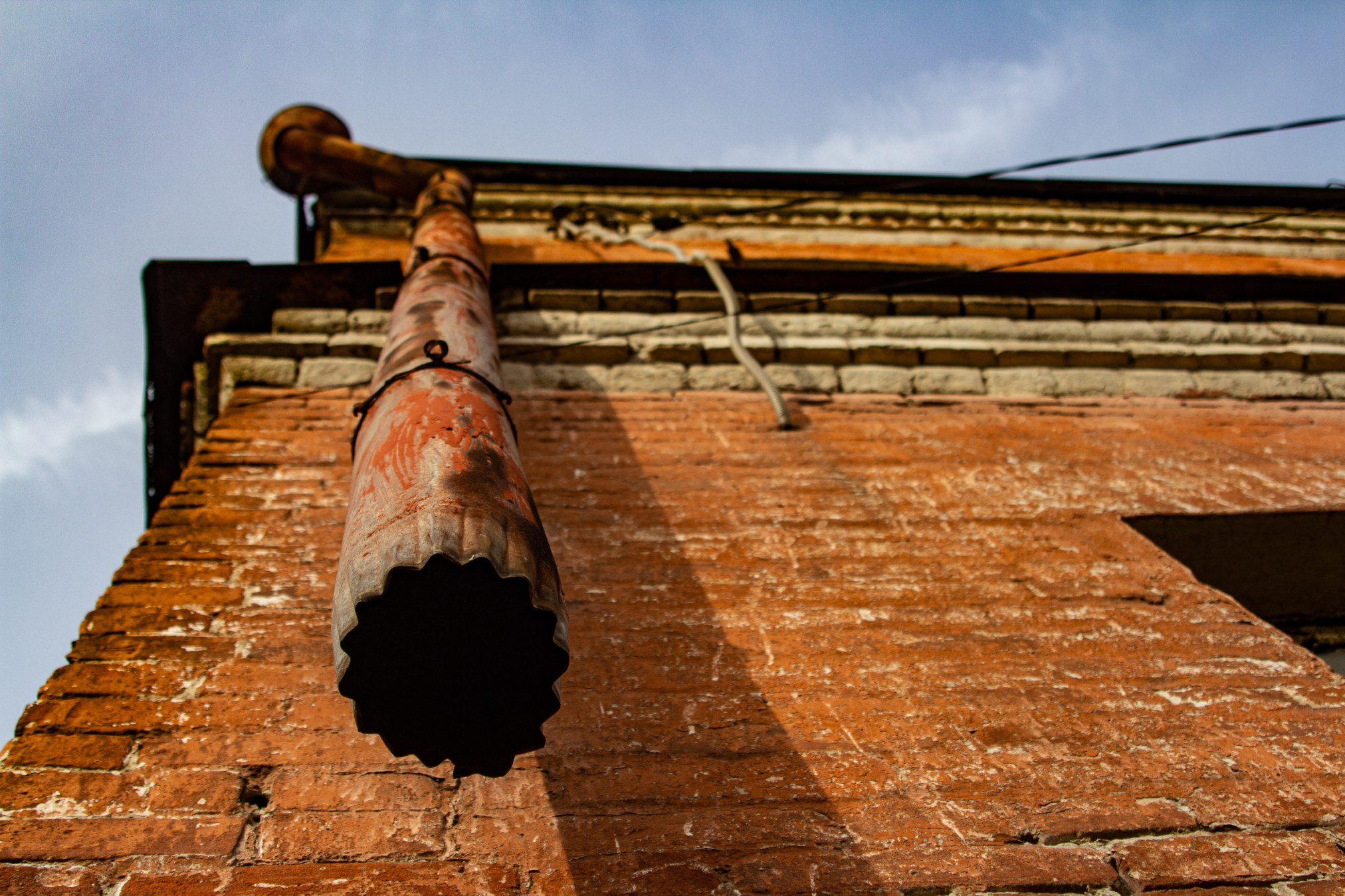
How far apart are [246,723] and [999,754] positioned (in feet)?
5.09

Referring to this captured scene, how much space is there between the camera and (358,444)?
5.64 feet

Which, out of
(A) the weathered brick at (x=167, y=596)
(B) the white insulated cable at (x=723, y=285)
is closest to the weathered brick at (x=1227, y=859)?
(B) the white insulated cable at (x=723, y=285)

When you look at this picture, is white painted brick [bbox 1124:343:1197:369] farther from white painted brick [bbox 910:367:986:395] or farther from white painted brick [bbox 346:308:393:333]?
white painted brick [bbox 346:308:393:333]

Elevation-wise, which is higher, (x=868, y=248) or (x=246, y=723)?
(x=868, y=248)

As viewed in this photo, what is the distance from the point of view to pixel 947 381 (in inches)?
138

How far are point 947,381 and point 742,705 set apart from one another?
6.79 ft

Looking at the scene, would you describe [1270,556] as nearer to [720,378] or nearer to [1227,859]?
[1227,859]

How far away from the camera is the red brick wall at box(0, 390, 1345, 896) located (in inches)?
59.9

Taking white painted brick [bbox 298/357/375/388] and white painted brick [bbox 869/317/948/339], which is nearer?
white painted brick [bbox 298/357/375/388]

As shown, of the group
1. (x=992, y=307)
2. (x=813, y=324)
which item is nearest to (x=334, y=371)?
(x=813, y=324)

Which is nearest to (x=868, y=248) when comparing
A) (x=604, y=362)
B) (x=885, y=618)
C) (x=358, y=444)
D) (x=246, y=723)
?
(x=604, y=362)

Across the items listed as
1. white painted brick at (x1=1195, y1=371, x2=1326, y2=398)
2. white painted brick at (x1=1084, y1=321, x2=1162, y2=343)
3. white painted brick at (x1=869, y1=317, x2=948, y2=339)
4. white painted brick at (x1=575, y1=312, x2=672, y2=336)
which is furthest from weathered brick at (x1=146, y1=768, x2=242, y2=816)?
white painted brick at (x1=1195, y1=371, x2=1326, y2=398)

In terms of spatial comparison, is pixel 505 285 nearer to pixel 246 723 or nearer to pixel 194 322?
pixel 194 322

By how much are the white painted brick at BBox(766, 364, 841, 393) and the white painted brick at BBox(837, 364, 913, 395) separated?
0.14 ft
